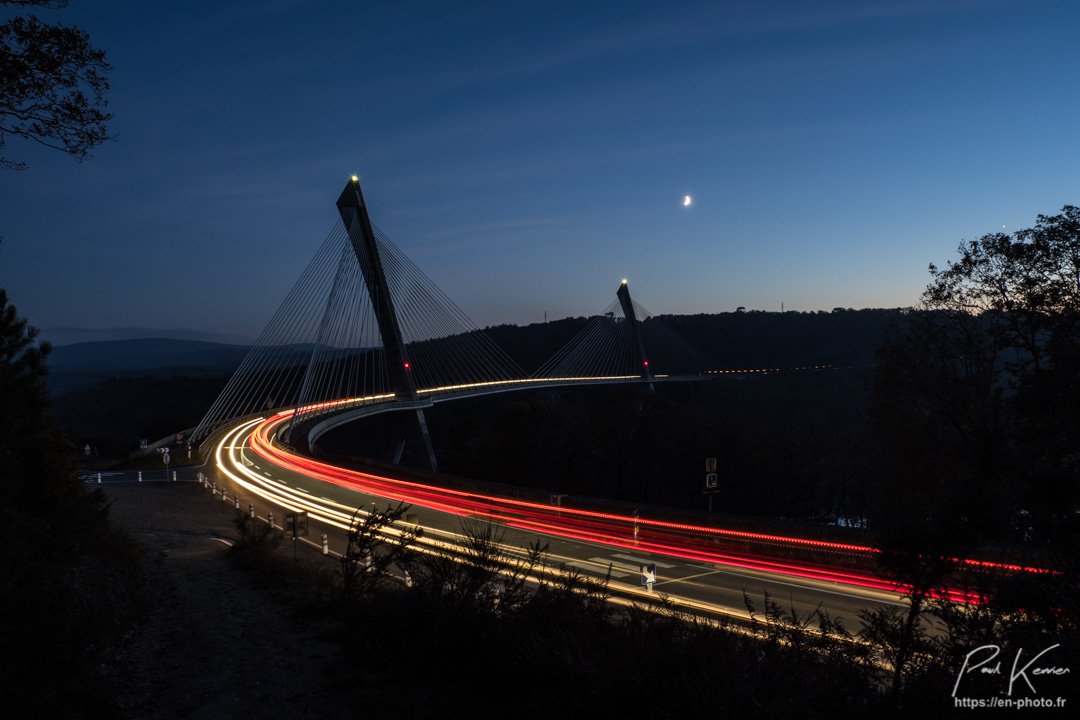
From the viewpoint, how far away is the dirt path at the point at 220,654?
7.06 metres

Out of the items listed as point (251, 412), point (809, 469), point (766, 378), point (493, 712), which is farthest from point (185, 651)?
point (766, 378)

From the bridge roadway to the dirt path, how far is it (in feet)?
8.92

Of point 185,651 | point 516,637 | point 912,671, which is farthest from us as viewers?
point 185,651

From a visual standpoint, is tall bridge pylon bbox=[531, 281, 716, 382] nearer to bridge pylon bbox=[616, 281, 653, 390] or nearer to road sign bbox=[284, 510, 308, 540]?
bridge pylon bbox=[616, 281, 653, 390]

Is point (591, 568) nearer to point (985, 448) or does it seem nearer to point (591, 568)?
point (591, 568)

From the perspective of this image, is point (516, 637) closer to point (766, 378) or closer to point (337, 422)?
point (337, 422)

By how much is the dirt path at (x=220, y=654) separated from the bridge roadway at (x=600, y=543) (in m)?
2.72

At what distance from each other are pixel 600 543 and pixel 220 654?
11.7 m

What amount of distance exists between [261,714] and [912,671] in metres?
6.47

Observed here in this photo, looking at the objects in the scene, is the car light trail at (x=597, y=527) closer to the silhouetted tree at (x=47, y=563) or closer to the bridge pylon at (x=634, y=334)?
the silhouetted tree at (x=47, y=563)

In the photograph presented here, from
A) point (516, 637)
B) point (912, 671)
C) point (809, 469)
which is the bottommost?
point (809, 469)

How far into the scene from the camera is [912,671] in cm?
545
